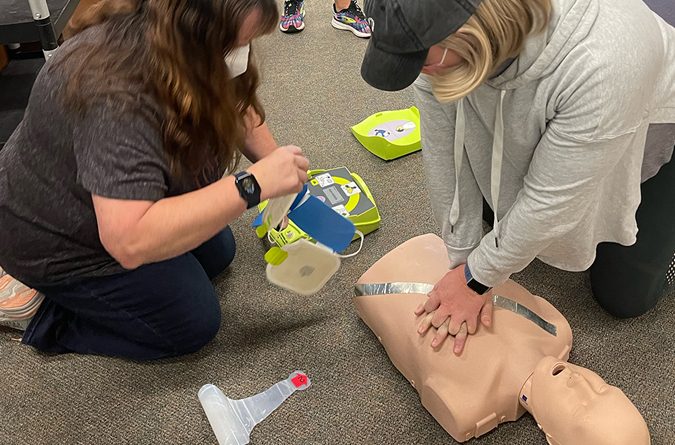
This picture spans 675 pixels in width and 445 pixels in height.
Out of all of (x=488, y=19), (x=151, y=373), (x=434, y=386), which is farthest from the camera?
(x=151, y=373)

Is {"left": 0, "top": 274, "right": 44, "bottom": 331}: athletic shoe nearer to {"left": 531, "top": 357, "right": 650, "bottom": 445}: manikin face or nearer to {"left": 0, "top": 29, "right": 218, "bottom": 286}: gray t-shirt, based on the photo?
{"left": 0, "top": 29, "right": 218, "bottom": 286}: gray t-shirt

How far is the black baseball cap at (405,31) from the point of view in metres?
0.62

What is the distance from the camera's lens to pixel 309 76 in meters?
2.16

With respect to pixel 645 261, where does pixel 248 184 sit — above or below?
above

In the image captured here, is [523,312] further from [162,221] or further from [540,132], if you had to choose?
[162,221]

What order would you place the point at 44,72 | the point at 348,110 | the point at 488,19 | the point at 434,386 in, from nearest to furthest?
the point at 488,19, the point at 44,72, the point at 434,386, the point at 348,110

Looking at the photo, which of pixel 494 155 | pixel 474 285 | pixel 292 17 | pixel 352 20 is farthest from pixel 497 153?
pixel 292 17

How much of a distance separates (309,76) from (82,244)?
131 centimetres

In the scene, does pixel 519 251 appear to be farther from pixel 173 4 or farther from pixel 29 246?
pixel 29 246

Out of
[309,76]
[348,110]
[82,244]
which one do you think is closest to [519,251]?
[82,244]

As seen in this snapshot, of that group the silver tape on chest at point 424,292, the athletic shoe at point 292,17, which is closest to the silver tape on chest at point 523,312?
the silver tape on chest at point 424,292

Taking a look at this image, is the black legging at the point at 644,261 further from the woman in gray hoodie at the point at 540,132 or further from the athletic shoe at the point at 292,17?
the athletic shoe at the point at 292,17

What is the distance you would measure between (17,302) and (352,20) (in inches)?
69.0

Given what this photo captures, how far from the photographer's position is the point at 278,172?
0.94 m
